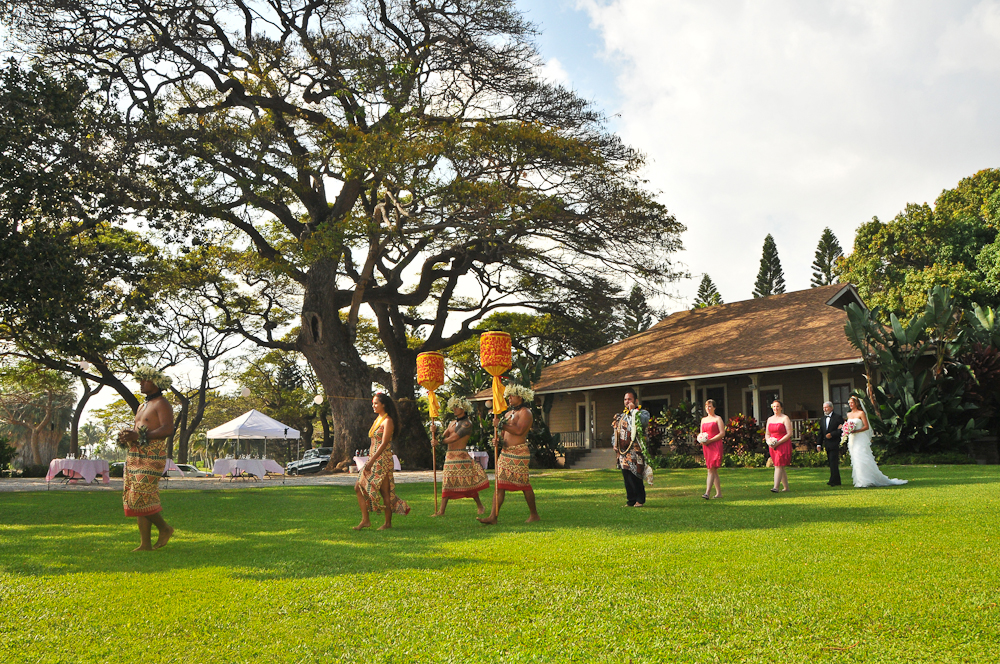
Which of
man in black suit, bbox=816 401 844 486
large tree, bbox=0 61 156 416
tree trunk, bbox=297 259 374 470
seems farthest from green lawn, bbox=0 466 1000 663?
tree trunk, bbox=297 259 374 470

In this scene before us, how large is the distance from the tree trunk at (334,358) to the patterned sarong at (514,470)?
58.3 feet

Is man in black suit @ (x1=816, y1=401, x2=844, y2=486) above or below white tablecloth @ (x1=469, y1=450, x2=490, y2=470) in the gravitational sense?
above

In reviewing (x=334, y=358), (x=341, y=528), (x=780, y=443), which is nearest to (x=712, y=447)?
(x=780, y=443)

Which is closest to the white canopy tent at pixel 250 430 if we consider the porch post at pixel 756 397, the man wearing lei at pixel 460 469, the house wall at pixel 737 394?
the house wall at pixel 737 394

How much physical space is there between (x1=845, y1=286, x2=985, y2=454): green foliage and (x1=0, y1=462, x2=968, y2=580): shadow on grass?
5.77 m

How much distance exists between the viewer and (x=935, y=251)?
35188 millimetres

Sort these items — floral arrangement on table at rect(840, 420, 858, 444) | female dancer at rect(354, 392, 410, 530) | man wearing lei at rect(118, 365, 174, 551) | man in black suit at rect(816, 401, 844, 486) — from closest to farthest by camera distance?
man wearing lei at rect(118, 365, 174, 551), female dancer at rect(354, 392, 410, 530), floral arrangement on table at rect(840, 420, 858, 444), man in black suit at rect(816, 401, 844, 486)

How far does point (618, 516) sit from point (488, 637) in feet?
19.7

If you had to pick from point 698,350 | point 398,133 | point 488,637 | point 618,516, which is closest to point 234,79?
point 398,133

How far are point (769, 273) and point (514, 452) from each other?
5431cm

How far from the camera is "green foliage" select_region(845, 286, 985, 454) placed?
63.7 ft

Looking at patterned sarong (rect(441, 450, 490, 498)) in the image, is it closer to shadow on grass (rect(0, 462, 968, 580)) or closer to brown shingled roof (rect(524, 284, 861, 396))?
shadow on grass (rect(0, 462, 968, 580))

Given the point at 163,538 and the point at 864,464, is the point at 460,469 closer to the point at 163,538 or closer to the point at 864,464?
the point at 163,538

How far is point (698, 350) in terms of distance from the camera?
26.5m
